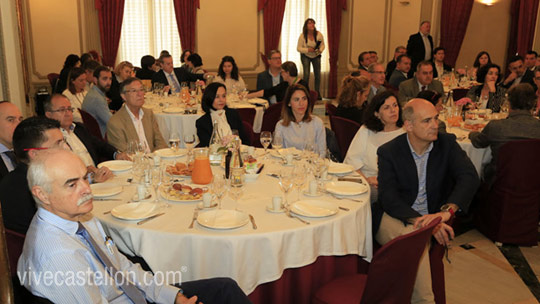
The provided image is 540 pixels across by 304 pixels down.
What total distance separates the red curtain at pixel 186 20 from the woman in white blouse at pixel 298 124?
6.33m

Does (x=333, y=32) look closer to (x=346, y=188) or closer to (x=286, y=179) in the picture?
(x=346, y=188)

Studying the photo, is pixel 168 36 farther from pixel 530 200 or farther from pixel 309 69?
pixel 530 200

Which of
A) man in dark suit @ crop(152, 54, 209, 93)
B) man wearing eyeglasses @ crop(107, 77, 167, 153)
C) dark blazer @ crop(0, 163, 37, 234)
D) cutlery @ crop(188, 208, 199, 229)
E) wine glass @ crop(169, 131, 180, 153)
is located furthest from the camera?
man in dark suit @ crop(152, 54, 209, 93)

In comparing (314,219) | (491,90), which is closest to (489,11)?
(491,90)

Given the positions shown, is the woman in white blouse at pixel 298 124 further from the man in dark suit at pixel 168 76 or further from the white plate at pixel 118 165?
the man in dark suit at pixel 168 76

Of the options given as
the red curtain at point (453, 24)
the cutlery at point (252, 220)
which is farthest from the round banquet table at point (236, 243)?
the red curtain at point (453, 24)

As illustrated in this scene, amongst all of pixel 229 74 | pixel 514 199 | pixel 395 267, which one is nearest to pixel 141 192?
pixel 395 267

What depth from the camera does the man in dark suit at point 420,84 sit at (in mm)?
6575

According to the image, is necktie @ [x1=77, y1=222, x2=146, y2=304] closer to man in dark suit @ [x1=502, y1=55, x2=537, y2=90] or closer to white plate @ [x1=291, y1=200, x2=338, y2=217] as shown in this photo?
white plate @ [x1=291, y1=200, x2=338, y2=217]

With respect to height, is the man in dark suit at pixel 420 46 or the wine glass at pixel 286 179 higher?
the man in dark suit at pixel 420 46

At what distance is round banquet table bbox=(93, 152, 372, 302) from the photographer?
2.43m

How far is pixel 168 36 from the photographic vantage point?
1023 centimetres

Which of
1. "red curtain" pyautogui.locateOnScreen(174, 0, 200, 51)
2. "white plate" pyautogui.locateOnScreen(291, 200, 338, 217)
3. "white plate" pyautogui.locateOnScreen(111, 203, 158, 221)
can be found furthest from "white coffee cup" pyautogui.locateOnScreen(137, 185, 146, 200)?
"red curtain" pyautogui.locateOnScreen(174, 0, 200, 51)

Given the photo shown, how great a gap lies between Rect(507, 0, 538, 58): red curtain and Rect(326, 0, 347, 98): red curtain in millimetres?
4457
